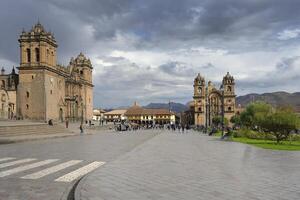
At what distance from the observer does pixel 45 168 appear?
43.6ft

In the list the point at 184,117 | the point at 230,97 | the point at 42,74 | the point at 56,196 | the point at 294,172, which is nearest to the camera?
the point at 56,196

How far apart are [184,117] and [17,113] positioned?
96.0m

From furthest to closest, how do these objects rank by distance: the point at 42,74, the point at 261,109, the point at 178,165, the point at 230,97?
the point at 230,97 < the point at 42,74 < the point at 261,109 < the point at 178,165

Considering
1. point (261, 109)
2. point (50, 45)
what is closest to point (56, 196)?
point (261, 109)

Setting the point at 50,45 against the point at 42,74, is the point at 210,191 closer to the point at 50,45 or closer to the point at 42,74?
the point at 42,74

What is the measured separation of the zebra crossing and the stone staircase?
41.7ft

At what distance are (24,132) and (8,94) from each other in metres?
38.4

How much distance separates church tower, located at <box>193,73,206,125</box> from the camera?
126 m

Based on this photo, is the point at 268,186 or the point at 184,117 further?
the point at 184,117

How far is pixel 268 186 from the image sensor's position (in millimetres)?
9172

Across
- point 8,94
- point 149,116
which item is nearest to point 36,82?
point 8,94

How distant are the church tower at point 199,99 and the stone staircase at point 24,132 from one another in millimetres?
80781

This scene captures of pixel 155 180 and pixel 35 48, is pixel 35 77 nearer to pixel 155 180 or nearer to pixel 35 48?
pixel 35 48

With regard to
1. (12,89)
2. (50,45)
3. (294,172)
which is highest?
(50,45)
